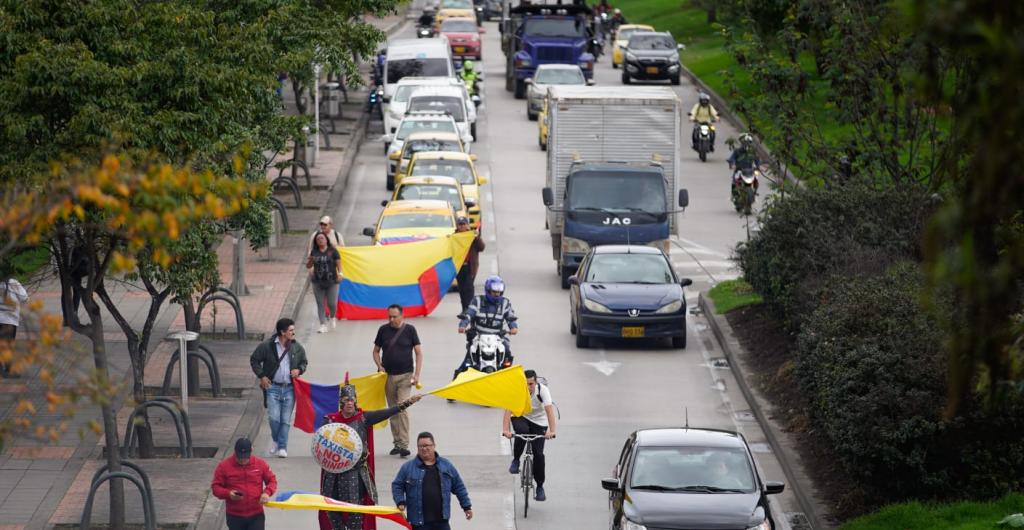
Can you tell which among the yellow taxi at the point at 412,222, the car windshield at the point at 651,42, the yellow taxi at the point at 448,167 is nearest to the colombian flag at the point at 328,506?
the yellow taxi at the point at 412,222

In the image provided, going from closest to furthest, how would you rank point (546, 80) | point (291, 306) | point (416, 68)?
1. point (291, 306)
2. point (416, 68)
3. point (546, 80)

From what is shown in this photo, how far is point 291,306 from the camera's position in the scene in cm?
2714

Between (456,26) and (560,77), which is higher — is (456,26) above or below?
below

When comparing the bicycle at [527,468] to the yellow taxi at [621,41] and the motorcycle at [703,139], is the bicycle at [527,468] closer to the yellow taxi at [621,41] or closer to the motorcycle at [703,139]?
the motorcycle at [703,139]

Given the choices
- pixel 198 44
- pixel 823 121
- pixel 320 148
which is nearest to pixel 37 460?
pixel 198 44

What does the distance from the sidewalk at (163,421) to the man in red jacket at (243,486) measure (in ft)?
4.27

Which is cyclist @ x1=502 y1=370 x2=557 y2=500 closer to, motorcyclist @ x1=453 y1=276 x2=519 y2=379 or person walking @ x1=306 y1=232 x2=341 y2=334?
motorcyclist @ x1=453 y1=276 x2=519 y2=379

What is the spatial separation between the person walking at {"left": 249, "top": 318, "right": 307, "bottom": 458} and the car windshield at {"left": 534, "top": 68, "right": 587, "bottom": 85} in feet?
115

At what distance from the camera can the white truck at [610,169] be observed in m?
29.3

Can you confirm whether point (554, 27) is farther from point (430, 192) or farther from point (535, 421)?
point (535, 421)

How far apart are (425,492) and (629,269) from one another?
12.4 metres

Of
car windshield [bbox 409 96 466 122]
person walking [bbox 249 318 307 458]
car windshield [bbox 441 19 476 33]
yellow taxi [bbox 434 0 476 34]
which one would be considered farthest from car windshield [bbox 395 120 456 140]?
yellow taxi [bbox 434 0 476 34]

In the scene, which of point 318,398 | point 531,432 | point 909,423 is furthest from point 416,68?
point 909,423

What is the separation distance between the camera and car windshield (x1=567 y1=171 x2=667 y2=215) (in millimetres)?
29578
